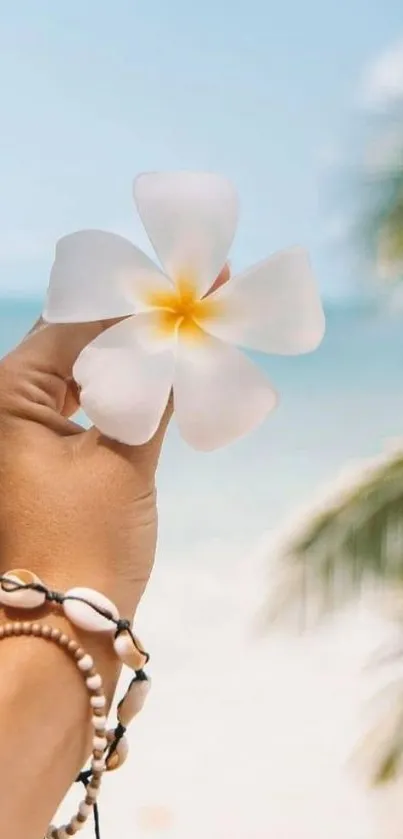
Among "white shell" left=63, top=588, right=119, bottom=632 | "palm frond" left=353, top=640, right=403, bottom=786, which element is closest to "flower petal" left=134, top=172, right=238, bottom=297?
"white shell" left=63, top=588, right=119, bottom=632

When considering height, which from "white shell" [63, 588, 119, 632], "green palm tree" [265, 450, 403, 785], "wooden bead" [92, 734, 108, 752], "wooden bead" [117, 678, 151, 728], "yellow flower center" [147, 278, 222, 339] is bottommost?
"green palm tree" [265, 450, 403, 785]

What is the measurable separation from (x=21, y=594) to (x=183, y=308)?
0.14m

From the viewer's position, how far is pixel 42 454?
0.42 m

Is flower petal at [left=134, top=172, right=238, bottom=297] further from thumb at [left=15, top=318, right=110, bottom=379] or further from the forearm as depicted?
the forearm

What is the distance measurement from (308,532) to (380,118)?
0.54 meters

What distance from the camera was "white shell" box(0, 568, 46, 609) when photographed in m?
0.39

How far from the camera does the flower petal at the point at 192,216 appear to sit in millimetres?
435

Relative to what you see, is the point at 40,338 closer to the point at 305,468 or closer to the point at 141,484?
the point at 141,484

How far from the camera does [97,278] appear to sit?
0.43m

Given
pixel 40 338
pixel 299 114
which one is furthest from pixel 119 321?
pixel 299 114

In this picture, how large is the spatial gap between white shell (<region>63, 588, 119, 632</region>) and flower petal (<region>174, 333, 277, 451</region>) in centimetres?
8

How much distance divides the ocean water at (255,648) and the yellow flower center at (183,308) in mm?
775

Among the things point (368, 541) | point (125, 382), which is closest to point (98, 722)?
point (125, 382)

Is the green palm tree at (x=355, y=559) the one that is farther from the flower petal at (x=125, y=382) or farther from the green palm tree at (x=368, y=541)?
the flower petal at (x=125, y=382)
